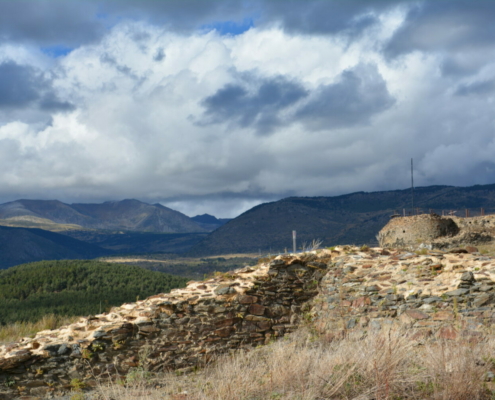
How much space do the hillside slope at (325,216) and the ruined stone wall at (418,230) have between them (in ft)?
309

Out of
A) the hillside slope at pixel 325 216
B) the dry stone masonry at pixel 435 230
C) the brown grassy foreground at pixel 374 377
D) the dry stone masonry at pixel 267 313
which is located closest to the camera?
the brown grassy foreground at pixel 374 377

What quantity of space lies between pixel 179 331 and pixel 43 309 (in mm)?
15451

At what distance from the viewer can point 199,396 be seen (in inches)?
236

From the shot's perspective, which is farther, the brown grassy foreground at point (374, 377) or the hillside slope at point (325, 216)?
the hillside slope at point (325, 216)

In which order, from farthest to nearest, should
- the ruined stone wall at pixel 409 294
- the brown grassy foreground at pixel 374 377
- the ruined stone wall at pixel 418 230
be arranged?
the ruined stone wall at pixel 418 230 → the ruined stone wall at pixel 409 294 → the brown grassy foreground at pixel 374 377

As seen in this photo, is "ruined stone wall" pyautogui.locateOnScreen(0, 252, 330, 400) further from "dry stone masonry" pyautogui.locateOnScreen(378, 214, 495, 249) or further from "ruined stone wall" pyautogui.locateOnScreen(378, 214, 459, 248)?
"ruined stone wall" pyautogui.locateOnScreen(378, 214, 459, 248)

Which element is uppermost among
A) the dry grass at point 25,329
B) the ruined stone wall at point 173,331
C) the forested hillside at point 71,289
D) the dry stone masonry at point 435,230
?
the dry stone masonry at point 435,230

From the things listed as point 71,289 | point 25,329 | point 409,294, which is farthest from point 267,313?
point 71,289

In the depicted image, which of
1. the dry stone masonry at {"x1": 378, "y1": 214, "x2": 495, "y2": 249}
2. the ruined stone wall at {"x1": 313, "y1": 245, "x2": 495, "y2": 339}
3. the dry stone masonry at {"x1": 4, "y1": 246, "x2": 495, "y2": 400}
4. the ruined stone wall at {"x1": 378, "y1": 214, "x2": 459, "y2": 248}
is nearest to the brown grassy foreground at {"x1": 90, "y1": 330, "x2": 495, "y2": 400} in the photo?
the dry stone masonry at {"x1": 4, "y1": 246, "x2": 495, "y2": 400}

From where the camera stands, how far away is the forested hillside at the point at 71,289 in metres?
24.0

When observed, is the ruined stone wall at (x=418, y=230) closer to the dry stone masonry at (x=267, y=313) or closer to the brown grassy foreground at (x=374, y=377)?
the dry stone masonry at (x=267, y=313)

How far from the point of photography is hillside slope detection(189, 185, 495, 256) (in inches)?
5674

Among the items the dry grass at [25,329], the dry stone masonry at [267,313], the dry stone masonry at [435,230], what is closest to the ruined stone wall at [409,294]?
the dry stone masonry at [267,313]

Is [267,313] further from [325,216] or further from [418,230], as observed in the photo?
[325,216]
